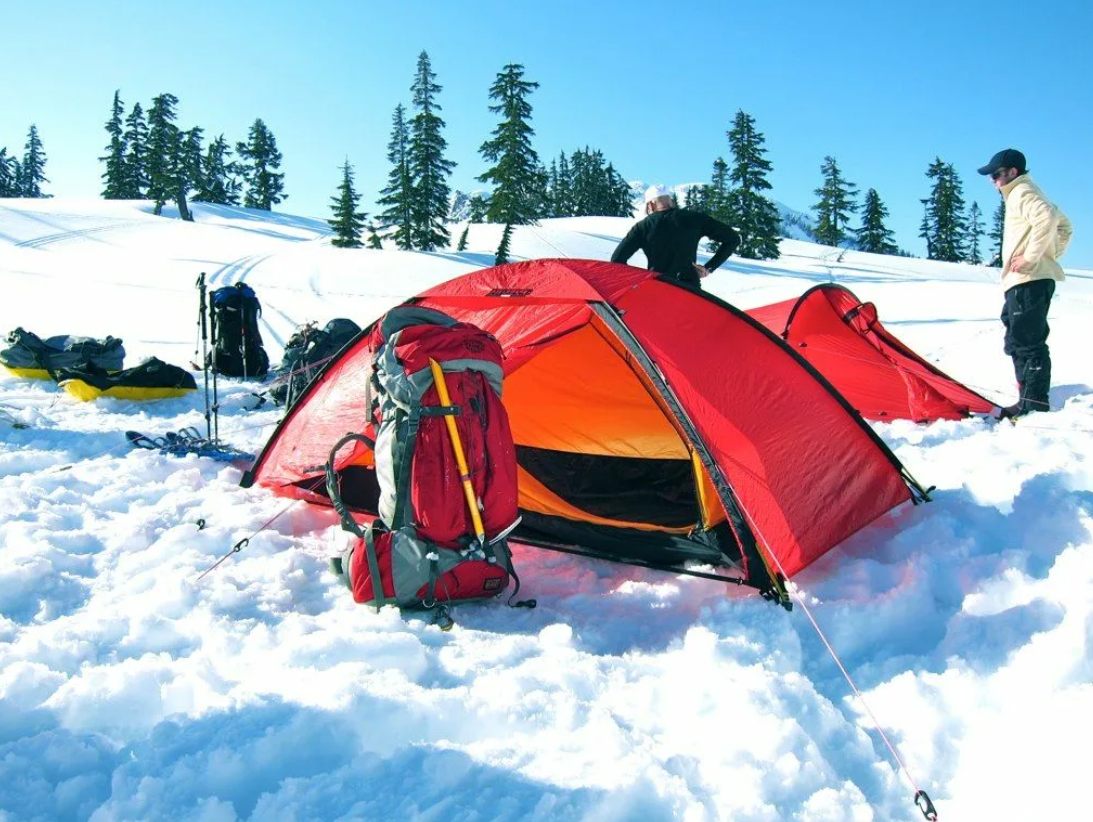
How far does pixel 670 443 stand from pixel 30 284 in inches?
737

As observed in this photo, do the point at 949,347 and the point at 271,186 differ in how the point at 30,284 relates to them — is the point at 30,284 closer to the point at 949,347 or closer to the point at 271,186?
the point at 949,347

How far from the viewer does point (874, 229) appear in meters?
49.8

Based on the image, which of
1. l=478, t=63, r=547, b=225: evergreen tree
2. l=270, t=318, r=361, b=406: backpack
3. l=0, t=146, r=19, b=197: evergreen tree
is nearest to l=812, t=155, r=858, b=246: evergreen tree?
l=478, t=63, r=547, b=225: evergreen tree

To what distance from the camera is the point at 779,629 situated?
9.97 ft

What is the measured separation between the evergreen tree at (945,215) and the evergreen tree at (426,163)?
1345 inches

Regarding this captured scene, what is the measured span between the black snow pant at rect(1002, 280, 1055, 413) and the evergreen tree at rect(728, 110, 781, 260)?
32.5 metres

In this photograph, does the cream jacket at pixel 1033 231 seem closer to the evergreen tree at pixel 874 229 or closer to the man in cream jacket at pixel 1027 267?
the man in cream jacket at pixel 1027 267

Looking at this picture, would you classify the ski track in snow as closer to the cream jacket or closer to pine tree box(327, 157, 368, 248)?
pine tree box(327, 157, 368, 248)

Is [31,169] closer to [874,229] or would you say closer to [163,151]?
[163,151]

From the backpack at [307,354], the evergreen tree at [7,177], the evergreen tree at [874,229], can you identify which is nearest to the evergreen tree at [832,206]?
the evergreen tree at [874,229]

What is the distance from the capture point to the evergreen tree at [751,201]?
3753cm

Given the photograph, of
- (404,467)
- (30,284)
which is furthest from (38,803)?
(30,284)

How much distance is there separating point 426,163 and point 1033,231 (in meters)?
34.9

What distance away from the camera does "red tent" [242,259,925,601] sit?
3.58 meters
